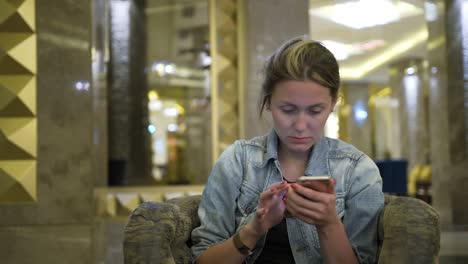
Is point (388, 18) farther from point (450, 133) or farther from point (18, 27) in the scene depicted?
point (18, 27)

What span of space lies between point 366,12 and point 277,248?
10.5 metres

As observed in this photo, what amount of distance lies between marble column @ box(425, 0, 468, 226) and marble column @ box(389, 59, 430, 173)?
32.0 feet

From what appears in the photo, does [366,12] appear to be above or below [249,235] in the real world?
above

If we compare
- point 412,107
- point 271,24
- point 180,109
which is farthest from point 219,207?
point 412,107

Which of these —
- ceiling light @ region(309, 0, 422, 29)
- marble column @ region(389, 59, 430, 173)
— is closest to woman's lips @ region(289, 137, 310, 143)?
ceiling light @ region(309, 0, 422, 29)

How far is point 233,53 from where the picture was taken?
635 cm

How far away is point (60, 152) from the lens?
3971 mm

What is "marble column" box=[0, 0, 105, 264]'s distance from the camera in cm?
Result: 390

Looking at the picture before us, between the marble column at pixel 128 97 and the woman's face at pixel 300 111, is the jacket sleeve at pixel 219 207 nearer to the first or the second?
the woman's face at pixel 300 111

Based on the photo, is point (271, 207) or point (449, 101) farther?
point (449, 101)

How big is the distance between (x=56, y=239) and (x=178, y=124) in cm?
1124

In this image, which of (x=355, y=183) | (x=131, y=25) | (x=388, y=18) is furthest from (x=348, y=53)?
(x=355, y=183)

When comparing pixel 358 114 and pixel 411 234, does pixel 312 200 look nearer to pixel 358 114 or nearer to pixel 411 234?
pixel 411 234

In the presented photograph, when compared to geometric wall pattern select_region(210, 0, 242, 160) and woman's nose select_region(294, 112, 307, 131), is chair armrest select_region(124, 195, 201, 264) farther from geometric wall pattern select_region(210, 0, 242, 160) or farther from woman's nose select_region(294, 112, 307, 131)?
geometric wall pattern select_region(210, 0, 242, 160)
